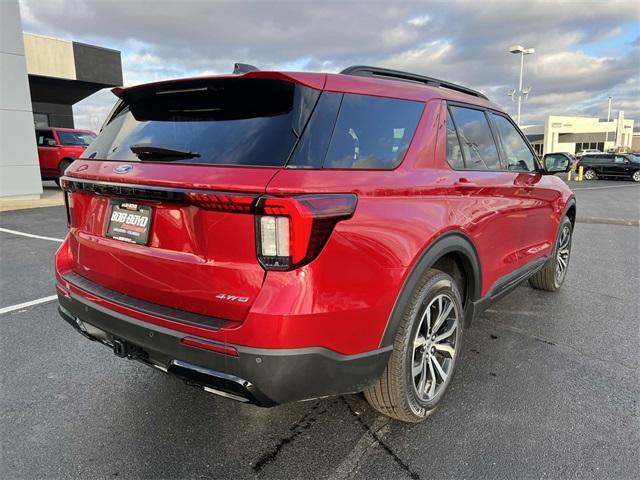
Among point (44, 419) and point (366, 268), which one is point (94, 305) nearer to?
point (44, 419)

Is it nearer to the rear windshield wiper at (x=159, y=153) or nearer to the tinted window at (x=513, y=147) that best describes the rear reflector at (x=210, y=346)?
the rear windshield wiper at (x=159, y=153)

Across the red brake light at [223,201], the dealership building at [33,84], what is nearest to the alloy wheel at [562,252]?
the red brake light at [223,201]

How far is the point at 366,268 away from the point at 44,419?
2.00 meters

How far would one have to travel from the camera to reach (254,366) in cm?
190

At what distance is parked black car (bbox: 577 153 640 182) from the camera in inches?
1010

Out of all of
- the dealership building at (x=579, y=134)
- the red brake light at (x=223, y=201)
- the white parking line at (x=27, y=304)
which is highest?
the dealership building at (x=579, y=134)

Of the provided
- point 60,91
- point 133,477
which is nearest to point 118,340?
point 133,477

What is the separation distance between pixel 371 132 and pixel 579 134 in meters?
100

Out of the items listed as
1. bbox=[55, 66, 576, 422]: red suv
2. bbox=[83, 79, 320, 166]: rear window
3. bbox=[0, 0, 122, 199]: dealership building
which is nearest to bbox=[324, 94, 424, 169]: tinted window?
bbox=[55, 66, 576, 422]: red suv

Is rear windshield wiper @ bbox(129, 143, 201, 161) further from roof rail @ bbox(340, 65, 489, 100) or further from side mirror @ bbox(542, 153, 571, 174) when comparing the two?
side mirror @ bbox(542, 153, 571, 174)

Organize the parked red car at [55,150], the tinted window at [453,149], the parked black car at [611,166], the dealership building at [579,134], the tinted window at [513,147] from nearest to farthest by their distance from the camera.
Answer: the tinted window at [453,149]
the tinted window at [513,147]
the parked red car at [55,150]
the parked black car at [611,166]
the dealership building at [579,134]

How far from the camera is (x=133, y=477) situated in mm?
2176

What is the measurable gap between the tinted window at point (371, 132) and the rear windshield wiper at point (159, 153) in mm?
644

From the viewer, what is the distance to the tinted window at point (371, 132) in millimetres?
2135
